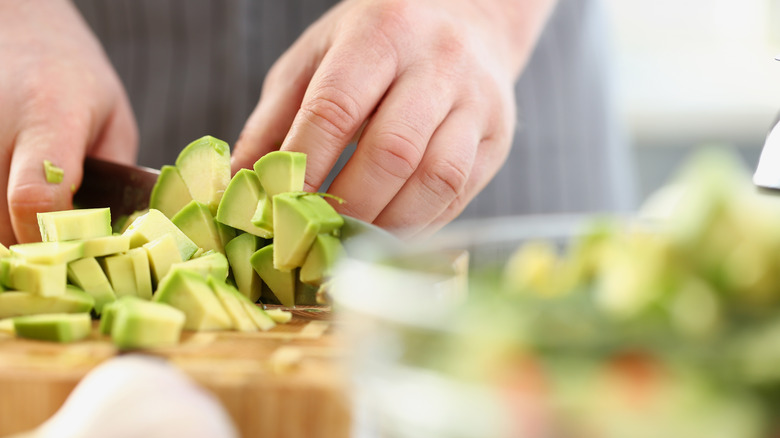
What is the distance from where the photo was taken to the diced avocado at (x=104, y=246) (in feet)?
1.92

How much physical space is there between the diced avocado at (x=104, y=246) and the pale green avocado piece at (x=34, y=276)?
0.03m

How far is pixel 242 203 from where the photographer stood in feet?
2.03

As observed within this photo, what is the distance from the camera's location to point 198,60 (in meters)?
1.20

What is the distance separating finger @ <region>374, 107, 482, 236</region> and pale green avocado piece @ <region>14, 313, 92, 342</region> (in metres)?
0.32

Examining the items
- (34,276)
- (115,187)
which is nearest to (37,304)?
(34,276)

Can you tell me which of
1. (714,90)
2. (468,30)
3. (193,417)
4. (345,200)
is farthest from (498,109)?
(714,90)

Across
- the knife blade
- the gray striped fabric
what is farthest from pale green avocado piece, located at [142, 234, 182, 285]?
the gray striped fabric

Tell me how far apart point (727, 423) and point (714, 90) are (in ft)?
9.31

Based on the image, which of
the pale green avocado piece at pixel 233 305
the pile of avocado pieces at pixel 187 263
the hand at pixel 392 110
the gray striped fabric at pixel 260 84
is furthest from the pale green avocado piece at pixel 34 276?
the gray striped fabric at pixel 260 84

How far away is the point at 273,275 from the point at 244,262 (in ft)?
0.10

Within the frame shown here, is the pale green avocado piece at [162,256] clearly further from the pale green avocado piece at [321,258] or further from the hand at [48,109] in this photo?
the hand at [48,109]

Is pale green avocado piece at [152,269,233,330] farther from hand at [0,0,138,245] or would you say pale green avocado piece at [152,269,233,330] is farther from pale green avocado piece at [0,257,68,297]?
hand at [0,0,138,245]

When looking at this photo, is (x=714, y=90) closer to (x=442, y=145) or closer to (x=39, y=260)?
(x=442, y=145)

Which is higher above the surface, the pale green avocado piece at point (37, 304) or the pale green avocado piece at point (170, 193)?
the pale green avocado piece at point (170, 193)
